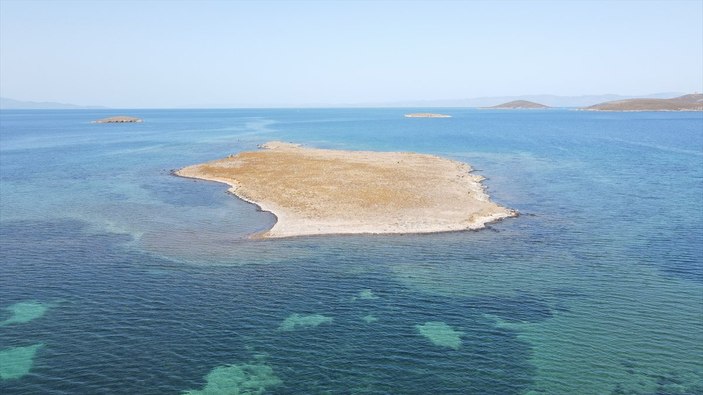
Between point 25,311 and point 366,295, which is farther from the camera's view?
point 366,295

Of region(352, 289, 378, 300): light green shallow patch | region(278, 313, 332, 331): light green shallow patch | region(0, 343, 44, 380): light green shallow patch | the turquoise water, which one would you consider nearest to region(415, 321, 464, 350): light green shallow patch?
the turquoise water

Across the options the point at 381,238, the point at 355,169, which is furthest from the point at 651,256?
the point at 355,169

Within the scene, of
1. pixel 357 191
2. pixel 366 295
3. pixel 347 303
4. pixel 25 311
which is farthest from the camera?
pixel 357 191

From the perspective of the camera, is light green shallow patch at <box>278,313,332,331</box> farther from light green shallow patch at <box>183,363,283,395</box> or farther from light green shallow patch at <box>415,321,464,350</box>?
light green shallow patch at <box>415,321,464,350</box>

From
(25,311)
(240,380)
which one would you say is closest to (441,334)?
(240,380)

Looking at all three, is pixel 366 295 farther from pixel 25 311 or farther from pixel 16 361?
pixel 25 311

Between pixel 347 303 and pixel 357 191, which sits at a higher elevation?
pixel 357 191

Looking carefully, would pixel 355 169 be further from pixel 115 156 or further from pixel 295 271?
pixel 115 156
